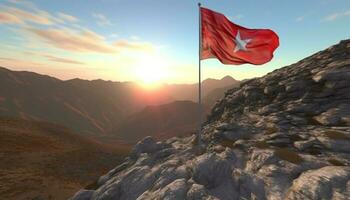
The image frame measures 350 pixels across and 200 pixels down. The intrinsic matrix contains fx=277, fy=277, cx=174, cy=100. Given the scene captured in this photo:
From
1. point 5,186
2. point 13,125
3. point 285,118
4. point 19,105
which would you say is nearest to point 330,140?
point 285,118

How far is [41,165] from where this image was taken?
43.3 metres

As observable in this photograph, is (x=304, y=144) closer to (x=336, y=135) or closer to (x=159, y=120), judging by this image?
(x=336, y=135)

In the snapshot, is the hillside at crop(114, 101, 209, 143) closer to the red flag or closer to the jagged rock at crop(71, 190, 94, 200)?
the jagged rock at crop(71, 190, 94, 200)

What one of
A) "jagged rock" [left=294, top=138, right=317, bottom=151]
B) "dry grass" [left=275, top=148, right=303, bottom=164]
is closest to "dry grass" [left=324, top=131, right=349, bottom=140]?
"jagged rock" [left=294, top=138, right=317, bottom=151]

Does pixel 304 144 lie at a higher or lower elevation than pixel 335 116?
lower

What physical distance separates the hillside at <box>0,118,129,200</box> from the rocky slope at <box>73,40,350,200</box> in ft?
45.7

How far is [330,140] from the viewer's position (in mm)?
17766

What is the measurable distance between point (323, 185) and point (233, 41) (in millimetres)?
11412

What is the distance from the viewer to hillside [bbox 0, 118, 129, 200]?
32.4 m

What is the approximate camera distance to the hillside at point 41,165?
3238 centimetres

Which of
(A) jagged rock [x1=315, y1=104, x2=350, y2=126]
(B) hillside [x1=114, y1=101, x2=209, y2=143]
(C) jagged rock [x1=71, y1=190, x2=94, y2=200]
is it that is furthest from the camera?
(B) hillside [x1=114, y1=101, x2=209, y2=143]

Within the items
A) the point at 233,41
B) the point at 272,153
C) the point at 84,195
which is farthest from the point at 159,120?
the point at 272,153

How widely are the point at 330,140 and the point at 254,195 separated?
24.7 ft

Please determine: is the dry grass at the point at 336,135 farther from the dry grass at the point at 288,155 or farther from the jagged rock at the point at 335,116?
the dry grass at the point at 288,155
